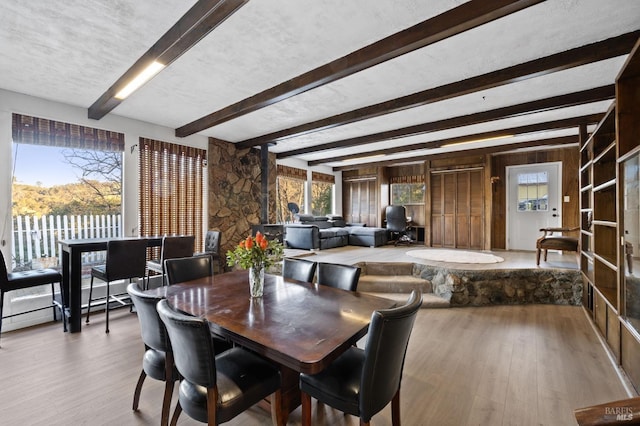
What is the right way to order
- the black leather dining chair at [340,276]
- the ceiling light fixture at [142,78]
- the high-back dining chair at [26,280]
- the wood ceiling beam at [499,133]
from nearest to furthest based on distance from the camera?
1. the black leather dining chair at [340,276]
2. the ceiling light fixture at [142,78]
3. the high-back dining chair at [26,280]
4. the wood ceiling beam at [499,133]

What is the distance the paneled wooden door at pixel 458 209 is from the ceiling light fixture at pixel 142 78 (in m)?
6.70

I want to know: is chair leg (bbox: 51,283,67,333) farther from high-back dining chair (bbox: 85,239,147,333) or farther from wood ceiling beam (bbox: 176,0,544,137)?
wood ceiling beam (bbox: 176,0,544,137)

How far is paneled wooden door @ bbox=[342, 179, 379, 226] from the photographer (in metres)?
8.59

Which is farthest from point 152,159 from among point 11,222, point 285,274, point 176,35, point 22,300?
point 285,274

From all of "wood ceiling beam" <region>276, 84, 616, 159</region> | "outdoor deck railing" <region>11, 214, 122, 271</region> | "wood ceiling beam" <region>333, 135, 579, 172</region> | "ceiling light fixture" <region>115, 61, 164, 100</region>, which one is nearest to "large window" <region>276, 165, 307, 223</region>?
"wood ceiling beam" <region>276, 84, 616, 159</region>

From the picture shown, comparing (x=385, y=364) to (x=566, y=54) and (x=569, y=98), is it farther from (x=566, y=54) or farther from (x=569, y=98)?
(x=569, y=98)

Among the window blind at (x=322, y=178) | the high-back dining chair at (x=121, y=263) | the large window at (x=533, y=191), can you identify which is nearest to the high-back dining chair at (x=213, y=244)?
the high-back dining chair at (x=121, y=263)

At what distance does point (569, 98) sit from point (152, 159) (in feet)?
19.0

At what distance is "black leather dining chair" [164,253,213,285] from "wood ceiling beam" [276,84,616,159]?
3.82 meters

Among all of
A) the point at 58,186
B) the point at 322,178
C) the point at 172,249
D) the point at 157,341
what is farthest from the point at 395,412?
the point at 322,178

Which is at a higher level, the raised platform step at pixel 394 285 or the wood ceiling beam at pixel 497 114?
the wood ceiling beam at pixel 497 114

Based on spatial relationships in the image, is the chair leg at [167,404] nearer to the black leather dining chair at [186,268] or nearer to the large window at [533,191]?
the black leather dining chair at [186,268]

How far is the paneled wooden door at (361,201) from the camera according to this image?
859 centimetres

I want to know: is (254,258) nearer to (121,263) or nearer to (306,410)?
(306,410)
